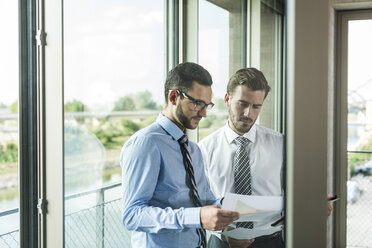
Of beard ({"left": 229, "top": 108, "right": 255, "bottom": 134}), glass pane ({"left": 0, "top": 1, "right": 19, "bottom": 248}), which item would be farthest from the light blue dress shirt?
glass pane ({"left": 0, "top": 1, "right": 19, "bottom": 248})

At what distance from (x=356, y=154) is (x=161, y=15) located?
7.55 feet

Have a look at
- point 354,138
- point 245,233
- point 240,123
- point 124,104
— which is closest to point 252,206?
point 245,233

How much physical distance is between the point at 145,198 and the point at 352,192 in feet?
7.95

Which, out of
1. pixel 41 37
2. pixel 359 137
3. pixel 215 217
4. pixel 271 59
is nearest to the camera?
pixel 271 59

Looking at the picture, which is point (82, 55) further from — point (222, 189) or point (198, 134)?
point (222, 189)

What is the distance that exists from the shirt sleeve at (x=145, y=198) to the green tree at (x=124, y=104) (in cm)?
20

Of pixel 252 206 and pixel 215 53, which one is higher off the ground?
pixel 215 53

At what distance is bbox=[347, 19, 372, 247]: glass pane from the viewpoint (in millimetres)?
2891

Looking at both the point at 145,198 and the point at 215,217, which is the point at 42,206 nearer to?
the point at 145,198

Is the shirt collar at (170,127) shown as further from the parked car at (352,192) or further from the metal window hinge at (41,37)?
the parked car at (352,192)

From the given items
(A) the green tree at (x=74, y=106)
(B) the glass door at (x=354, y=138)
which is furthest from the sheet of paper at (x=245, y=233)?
(B) the glass door at (x=354, y=138)

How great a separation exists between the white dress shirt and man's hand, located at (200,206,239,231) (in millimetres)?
35

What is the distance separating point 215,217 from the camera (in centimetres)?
89

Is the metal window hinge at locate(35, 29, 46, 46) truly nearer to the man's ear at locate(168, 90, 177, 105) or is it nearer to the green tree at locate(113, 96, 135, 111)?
the green tree at locate(113, 96, 135, 111)
